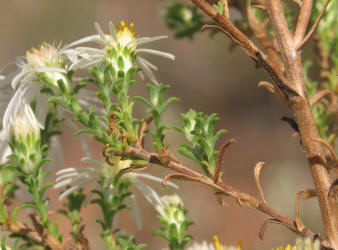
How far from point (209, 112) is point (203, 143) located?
604 cm

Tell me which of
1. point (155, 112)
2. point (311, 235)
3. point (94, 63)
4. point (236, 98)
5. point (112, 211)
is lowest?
point (311, 235)

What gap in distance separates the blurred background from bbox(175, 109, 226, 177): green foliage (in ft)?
11.1

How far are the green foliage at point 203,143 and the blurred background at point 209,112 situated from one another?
3383mm

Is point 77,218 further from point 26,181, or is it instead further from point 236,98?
point 236,98

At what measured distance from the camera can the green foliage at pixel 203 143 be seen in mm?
822

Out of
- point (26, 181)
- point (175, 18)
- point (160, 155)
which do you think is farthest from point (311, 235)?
point (175, 18)

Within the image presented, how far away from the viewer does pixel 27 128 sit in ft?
3.30

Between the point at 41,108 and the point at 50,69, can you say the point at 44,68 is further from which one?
the point at 41,108

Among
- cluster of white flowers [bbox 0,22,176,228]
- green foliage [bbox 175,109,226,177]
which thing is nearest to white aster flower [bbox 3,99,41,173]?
cluster of white flowers [bbox 0,22,176,228]

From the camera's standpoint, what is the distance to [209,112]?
684 centimetres

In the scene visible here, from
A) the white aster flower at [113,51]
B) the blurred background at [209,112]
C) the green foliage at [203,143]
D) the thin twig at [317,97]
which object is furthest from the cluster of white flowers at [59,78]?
the blurred background at [209,112]

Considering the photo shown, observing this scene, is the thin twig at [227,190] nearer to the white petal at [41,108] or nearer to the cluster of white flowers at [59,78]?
the cluster of white flowers at [59,78]

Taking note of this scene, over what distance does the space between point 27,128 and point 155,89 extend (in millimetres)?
320

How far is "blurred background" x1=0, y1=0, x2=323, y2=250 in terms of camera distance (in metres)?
4.95
